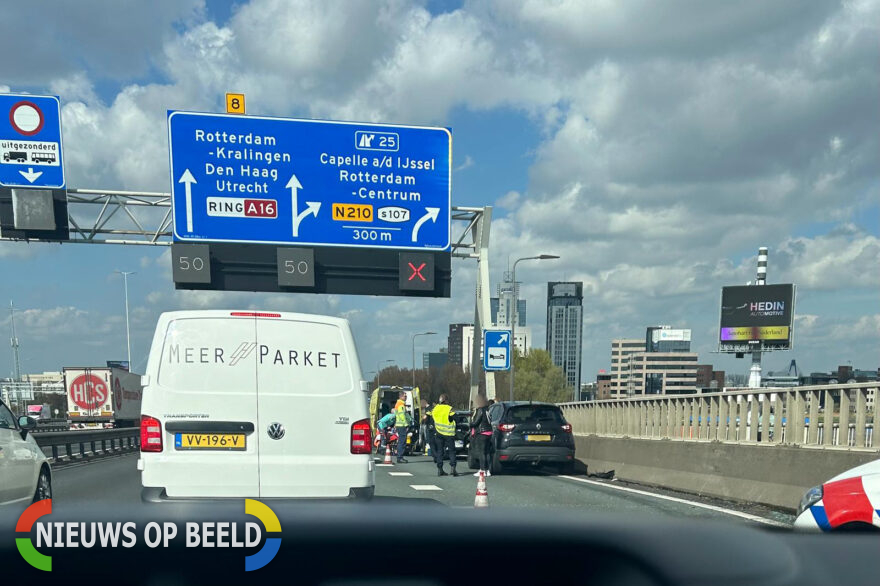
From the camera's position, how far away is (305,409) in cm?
702

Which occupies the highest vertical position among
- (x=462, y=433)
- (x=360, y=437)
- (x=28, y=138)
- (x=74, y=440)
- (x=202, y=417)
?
(x=28, y=138)

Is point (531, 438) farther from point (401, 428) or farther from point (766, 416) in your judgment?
point (401, 428)

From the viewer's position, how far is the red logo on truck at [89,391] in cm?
3947

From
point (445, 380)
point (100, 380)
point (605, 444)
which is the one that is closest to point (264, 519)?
point (605, 444)

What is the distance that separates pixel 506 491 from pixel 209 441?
7379 millimetres

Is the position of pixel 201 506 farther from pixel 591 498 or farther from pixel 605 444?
pixel 605 444

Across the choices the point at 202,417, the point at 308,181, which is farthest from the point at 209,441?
the point at 308,181

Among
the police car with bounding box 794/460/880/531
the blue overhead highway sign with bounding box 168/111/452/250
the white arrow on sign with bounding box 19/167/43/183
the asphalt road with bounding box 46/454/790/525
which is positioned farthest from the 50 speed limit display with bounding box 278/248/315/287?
the police car with bounding box 794/460/880/531

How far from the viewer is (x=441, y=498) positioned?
12.4 meters

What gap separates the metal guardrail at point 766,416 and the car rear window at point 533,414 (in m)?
2.01

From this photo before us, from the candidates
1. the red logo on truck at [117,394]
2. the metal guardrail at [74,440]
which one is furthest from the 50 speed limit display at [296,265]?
the red logo on truck at [117,394]

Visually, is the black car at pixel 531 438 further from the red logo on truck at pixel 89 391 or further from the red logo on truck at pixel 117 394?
the red logo on truck at pixel 117 394

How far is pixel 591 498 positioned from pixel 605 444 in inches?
237

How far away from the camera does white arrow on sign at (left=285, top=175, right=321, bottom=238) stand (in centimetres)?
2119
